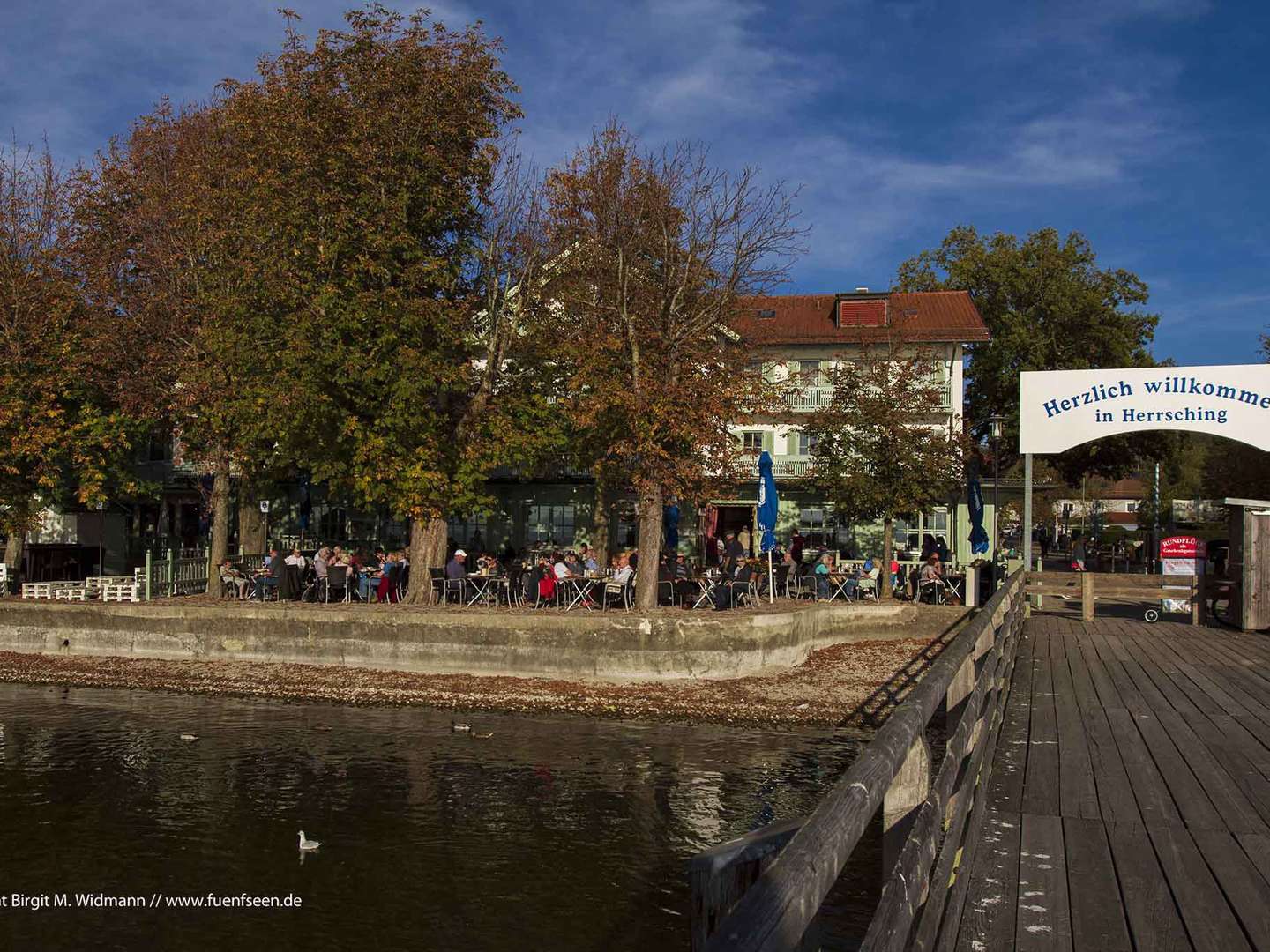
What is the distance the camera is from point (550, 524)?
3450 centimetres

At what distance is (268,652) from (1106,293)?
4055 centimetres

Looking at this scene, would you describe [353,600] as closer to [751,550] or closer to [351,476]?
[351,476]

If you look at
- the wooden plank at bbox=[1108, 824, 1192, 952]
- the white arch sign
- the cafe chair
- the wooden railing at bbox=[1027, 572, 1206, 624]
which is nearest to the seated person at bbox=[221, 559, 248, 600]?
the cafe chair

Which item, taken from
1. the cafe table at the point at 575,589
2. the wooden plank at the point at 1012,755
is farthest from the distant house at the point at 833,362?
the wooden plank at the point at 1012,755

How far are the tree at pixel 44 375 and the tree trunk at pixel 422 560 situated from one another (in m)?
7.91

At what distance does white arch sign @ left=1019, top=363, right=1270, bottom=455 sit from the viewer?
757 inches

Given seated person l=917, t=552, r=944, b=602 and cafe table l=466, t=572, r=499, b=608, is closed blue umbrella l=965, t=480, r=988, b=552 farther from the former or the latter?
cafe table l=466, t=572, r=499, b=608

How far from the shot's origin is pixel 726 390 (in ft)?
63.6

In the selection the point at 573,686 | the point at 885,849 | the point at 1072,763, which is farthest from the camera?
the point at 573,686

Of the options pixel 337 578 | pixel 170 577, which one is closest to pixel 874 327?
pixel 337 578

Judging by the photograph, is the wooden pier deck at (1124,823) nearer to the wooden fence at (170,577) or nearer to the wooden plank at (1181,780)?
the wooden plank at (1181,780)

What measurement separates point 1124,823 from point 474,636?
44.6ft

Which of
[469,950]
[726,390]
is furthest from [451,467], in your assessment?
[469,950]

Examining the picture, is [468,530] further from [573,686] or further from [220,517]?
[573,686]
